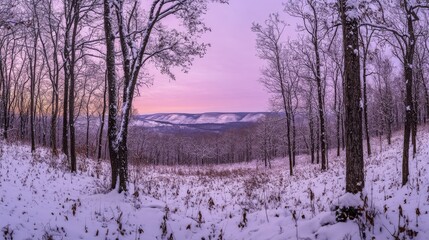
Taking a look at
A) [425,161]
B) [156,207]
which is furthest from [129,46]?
[425,161]

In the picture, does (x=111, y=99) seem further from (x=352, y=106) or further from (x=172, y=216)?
(x=352, y=106)

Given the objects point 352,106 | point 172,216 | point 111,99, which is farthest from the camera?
point 111,99

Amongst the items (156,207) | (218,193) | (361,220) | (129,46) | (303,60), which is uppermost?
(303,60)

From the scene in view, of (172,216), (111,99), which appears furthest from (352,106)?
(111,99)

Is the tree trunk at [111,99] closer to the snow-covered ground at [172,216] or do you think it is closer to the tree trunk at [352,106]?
the snow-covered ground at [172,216]

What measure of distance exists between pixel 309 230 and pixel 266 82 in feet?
72.3

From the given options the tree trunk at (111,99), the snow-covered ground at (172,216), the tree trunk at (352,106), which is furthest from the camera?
the tree trunk at (111,99)

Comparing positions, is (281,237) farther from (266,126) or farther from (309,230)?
(266,126)

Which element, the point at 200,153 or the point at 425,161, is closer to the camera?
the point at 425,161

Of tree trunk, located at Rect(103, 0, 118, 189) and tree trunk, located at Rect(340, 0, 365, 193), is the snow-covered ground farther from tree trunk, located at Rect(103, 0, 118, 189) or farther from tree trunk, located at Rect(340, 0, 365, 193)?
tree trunk, located at Rect(103, 0, 118, 189)

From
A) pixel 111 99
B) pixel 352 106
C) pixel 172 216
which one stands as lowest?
pixel 172 216

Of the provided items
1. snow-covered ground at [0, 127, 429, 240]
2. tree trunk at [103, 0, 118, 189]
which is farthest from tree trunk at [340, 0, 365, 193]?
tree trunk at [103, 0, 118, 189]

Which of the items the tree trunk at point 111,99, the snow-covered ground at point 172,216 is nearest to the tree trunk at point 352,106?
the snow-covered ground at point 172,216

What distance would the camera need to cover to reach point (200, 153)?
90188 millimetres
